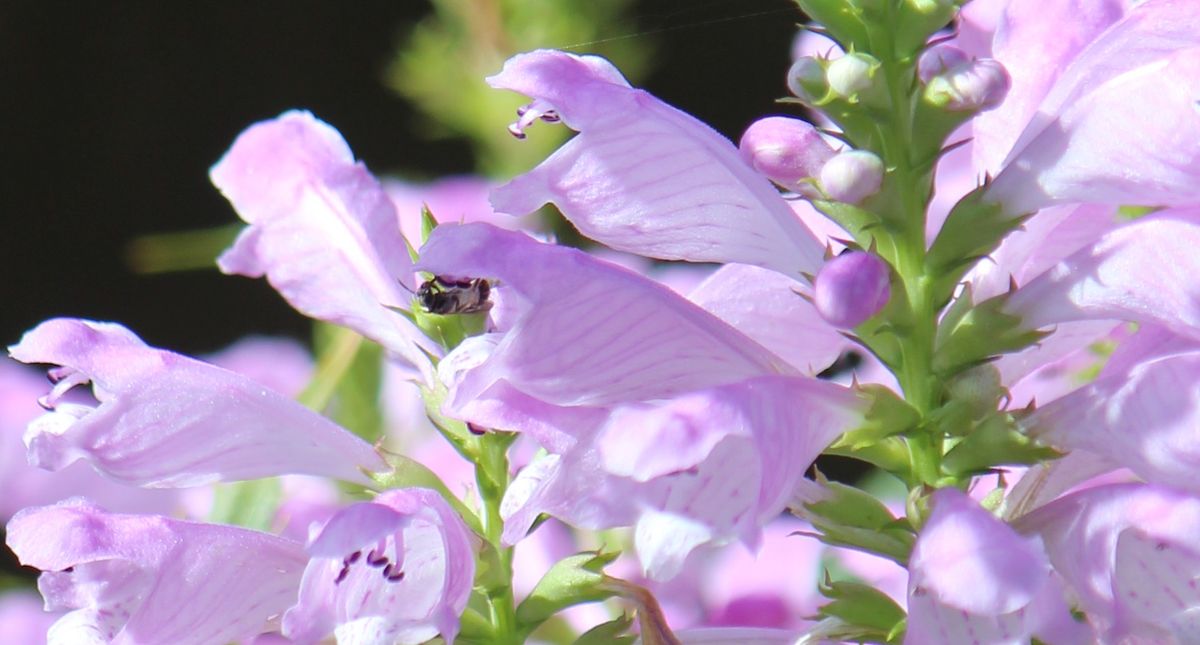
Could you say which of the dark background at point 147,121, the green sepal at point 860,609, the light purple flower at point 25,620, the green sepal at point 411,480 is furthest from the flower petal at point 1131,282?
the dark background at point 147,121

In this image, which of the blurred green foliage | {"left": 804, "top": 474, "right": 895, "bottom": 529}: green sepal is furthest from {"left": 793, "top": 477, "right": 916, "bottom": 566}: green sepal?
the blurred green foliage

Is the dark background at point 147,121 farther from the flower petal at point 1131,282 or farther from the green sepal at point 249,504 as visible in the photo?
the flower petal at point 1131,282

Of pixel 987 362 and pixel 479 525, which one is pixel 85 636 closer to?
pixel 479 525

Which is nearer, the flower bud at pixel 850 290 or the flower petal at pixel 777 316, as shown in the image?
the flower bud at pixel 850 290

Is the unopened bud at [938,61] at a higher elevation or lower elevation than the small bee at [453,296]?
higher

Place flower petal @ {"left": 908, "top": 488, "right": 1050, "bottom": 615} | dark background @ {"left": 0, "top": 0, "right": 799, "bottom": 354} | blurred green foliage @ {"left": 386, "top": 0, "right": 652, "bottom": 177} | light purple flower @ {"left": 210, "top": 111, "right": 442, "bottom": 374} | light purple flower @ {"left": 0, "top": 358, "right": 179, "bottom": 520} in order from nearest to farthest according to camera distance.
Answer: flower petal @ {"left": 908, "top": 488, "right": 1050, "bottom": 615} → light purple flower @ {"left": 210, "top": 111, "right": 442, "bottom": 374} → light purple flower @ {"left": 0, "top": 358, "right": 179, "bottom": 520} → blurred green foliage @ {"left": 386, "top": 0, "right": 652, "bottom": 177} → dark background @ {"left": 0, "top": 0, "right": 799, "bottom": 354}

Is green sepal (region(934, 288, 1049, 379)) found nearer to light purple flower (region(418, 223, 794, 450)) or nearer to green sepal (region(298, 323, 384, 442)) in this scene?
light purple flower (region(418, 223, 794, 450))

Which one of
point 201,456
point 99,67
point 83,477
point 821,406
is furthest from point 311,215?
point 99,67
